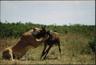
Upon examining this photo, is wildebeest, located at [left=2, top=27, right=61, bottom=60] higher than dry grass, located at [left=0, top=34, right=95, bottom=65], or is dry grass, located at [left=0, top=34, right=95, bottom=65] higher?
wildebeest, located at [left=2, top=27, right=61, bottom=60]

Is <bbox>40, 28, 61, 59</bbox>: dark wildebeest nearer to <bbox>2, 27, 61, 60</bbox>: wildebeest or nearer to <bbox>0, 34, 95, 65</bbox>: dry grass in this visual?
<bbox>2, 27, 61, 60</bbox>: wildebeest

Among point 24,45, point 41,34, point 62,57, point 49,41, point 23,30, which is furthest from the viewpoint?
point 23,30

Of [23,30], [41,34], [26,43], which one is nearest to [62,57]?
[41,34]

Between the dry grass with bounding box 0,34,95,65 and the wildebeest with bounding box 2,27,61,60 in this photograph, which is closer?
the dry grass with bounding box 0,34,95,65

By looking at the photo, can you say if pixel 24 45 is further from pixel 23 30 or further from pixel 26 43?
pixel 23 30

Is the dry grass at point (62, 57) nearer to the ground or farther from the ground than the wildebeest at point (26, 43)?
nearer to the ground

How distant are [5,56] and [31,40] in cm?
129

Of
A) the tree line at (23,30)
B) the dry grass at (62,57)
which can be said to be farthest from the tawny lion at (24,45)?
the tree line at (23,30)

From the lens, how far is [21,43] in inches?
592

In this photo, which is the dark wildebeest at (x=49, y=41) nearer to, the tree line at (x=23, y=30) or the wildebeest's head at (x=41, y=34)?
the wildebeest's head at (x=41, y=34)

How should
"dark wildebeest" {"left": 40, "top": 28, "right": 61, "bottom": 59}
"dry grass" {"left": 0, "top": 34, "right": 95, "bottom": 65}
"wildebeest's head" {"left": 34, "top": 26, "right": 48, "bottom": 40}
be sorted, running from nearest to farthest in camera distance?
"dry grass" {"left": 0, "top": 34, "right": 95, "bottom": 65} < "wildebeest's head" {"left": 34, "top": 26, "right": 48, "bottom": 40} < "dark wildebeest" {"left": 40, "top": 28, "right": 61, "bottom": 59}

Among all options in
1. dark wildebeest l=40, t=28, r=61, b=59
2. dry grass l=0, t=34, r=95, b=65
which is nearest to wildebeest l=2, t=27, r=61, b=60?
dark wildebeest l=40, t=28, r=61, b=59

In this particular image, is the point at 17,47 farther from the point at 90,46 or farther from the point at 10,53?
the point at 90,46

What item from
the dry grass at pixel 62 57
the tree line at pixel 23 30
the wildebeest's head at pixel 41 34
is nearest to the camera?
the dry grass at pixel 62 57
